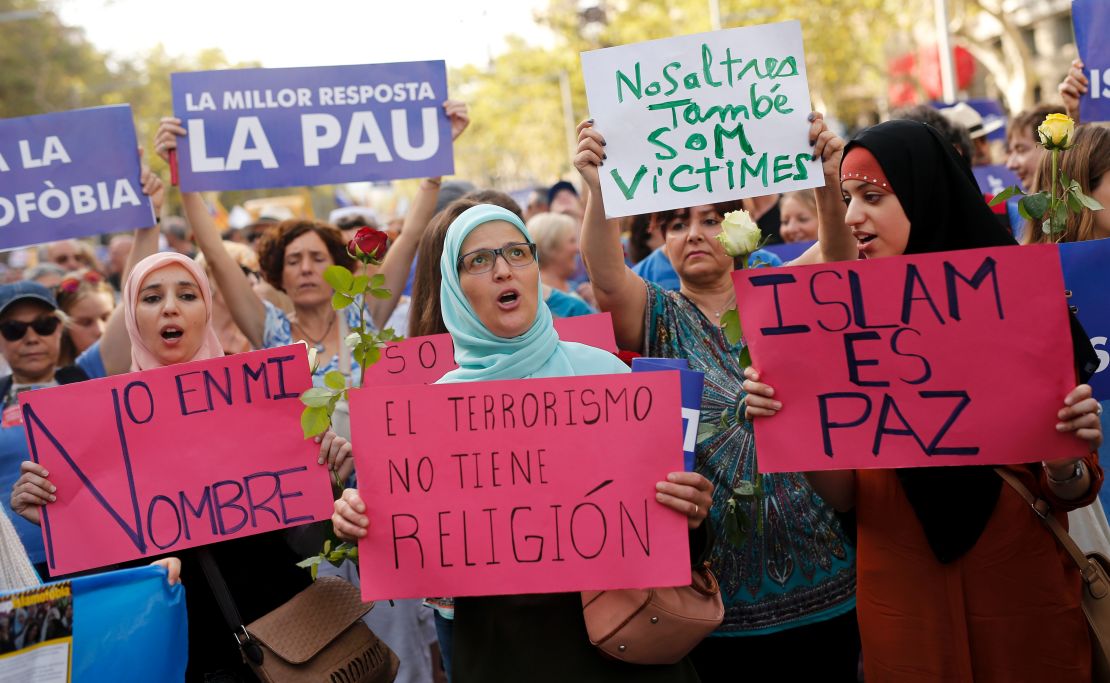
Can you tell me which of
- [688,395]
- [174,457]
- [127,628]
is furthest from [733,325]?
[127,628]

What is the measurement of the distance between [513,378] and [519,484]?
278 mm

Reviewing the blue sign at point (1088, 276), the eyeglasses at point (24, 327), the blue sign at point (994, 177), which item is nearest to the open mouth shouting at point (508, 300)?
the blue sign at point (1088, 276)

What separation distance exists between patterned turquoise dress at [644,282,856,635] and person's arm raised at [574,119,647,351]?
8.7 inches

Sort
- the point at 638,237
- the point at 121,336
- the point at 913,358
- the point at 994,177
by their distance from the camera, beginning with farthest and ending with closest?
1. the point at 994,177
2. the point at 638,237
3. the point at 121,336
4. the point at 913,358

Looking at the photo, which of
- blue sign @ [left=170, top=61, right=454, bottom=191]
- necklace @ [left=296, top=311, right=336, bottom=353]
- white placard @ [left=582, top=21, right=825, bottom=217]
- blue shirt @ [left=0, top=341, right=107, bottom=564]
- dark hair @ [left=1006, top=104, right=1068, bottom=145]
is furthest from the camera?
dark hair @ [left=1006, top=104, right=1068, bottom=145]

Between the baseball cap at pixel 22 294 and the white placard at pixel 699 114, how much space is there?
8.99 feet

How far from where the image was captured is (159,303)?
11.5ft

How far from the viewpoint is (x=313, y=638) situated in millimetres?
3033

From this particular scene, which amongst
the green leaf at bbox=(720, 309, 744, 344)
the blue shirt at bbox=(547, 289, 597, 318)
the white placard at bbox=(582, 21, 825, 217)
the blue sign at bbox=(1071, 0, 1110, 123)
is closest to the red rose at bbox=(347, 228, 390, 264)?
the white placard at bbox=(582, 21, 825, 217)

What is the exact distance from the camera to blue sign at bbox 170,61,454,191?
4.88 m

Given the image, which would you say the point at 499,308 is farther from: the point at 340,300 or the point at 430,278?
the point at 430,278

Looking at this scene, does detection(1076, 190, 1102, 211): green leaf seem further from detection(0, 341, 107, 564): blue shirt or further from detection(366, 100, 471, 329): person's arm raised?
detection(0, 341, 107, 564): blue shirt

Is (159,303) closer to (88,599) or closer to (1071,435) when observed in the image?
(88,599)

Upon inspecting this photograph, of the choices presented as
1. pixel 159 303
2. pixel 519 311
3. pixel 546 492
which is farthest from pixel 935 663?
pixel 159 303
